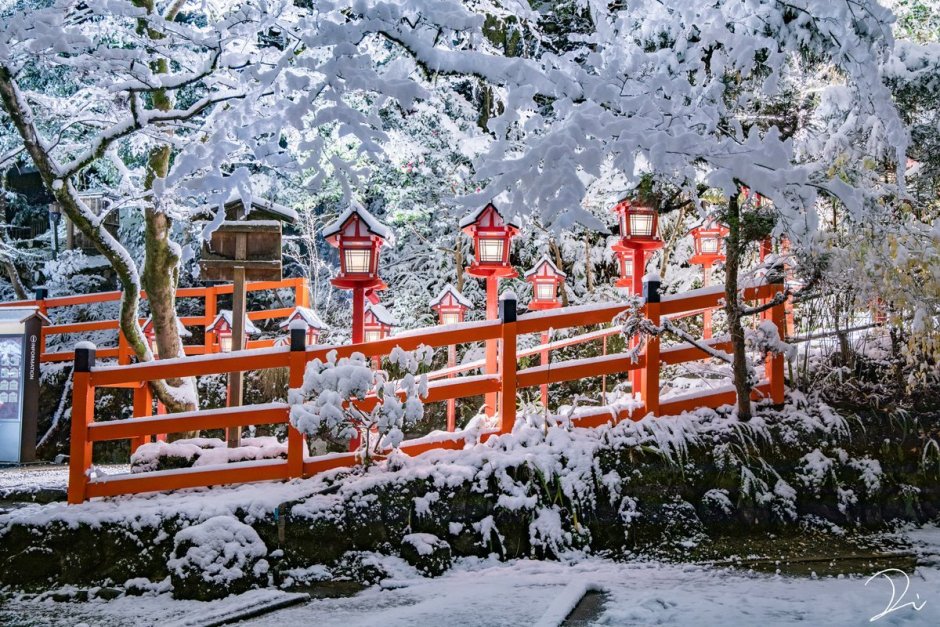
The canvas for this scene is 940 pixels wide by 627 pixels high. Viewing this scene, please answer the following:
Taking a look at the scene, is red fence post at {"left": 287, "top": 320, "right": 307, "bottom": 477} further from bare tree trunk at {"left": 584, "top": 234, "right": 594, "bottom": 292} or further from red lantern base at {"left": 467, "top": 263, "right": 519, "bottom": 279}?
bare tree trunk at {"left": 584, "top": 234, "right": 594, "bottom": 292}

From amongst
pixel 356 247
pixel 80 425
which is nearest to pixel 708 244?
pixel 356 247

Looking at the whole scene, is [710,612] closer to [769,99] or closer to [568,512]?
[568,512]

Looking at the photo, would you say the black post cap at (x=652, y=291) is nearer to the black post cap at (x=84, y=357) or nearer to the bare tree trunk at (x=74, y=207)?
the black post cap at (x=84, y=357)

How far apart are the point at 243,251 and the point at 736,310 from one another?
4098 mm

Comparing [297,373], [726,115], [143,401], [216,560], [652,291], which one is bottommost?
[216,560]

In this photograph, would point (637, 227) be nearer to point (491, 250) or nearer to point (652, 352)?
point (491, 250)

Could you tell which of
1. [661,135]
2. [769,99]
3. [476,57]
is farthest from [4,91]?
[769,99]

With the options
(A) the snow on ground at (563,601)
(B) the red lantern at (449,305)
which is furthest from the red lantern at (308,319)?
(A) the snow on ground at (563,601)

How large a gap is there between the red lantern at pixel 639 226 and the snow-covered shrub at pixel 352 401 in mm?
2397

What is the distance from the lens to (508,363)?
491cm

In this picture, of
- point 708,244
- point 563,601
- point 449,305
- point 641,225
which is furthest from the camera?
point 449,305

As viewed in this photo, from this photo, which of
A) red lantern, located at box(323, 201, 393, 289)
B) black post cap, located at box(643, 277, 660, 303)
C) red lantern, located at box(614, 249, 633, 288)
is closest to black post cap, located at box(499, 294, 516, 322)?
black post cap, located at box(643, 277, 660, 303)

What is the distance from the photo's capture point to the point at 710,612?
10.7 ft

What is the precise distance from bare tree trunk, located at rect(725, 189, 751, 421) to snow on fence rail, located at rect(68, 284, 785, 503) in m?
0.28
